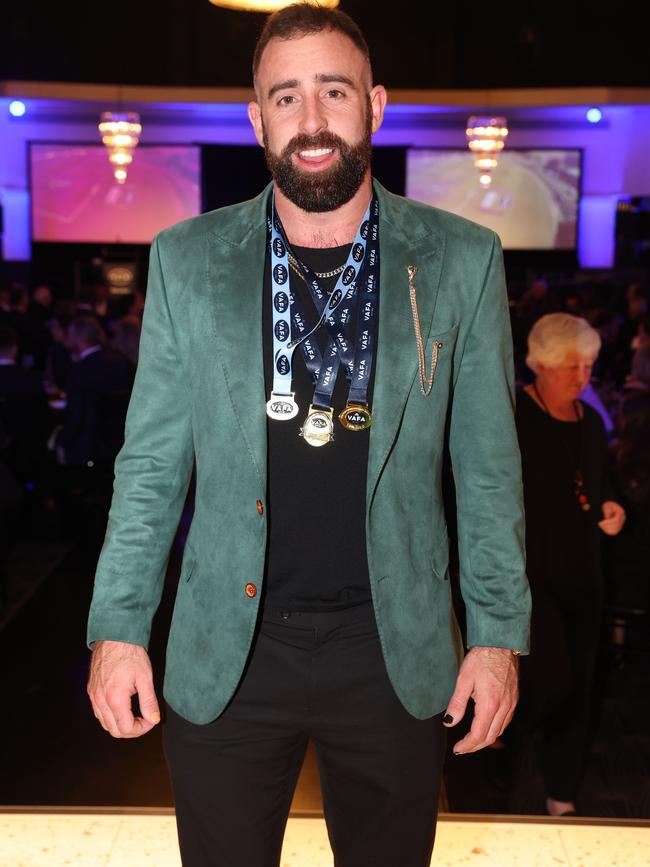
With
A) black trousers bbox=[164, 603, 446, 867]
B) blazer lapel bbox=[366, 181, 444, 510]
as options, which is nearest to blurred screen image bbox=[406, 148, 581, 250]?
blazer lapel bbox=[366, 181, 444, 510]

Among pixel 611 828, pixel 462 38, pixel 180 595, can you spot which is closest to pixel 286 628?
pixel 180 595

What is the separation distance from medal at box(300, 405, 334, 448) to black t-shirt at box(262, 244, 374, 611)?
13 mm

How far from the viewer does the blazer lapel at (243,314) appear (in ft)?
4.74

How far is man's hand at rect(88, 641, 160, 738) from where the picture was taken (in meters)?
1.43

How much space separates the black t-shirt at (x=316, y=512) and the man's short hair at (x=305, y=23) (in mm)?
501

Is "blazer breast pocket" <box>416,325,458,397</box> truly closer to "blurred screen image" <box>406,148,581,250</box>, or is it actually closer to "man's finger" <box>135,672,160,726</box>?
"man's finger" <box>135,672,160,726</box>

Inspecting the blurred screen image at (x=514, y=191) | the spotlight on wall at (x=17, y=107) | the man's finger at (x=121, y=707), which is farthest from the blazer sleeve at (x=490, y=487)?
the blurred screen image at (x=514, y=191)

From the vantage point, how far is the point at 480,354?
1.53 metres

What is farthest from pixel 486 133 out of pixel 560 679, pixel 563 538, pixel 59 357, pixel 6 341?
pixel 560 679

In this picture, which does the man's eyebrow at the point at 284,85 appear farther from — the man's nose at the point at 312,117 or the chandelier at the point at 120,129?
the chandelier at the point at 120,129

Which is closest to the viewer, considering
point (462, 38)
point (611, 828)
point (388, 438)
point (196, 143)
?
point (388, 438)

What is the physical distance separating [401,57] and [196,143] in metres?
4.86

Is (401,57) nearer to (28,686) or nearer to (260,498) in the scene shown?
(28,686)

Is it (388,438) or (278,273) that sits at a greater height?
(278,273)
